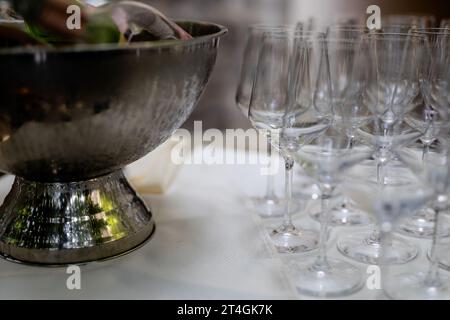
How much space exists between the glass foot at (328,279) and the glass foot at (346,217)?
138 millimetres

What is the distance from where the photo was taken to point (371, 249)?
0.68 m

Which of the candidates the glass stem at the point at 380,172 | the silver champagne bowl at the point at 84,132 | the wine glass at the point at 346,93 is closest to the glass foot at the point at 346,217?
the wine glass at the point at 346,93

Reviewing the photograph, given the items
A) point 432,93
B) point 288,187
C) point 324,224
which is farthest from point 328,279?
point 432,93

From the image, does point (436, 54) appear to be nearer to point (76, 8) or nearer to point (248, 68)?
point (248, 68)

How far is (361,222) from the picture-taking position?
2.57ft

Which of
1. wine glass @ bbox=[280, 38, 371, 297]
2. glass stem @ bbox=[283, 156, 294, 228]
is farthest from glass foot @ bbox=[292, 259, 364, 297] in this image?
glass stem @ bbox=[283, 156, 294, 228]

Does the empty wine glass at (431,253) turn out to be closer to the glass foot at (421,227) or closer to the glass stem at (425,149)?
the glass stem at (425,149)

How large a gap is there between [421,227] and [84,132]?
1.49 ft

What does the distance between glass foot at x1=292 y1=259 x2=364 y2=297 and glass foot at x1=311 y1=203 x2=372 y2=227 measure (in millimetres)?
138

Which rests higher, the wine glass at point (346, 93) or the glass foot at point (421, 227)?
the wine glass at point (346, 93)

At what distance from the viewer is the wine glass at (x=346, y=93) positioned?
67 centimetres

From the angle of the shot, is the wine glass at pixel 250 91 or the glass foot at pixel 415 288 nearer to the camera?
the glass foot at pixel 415 288

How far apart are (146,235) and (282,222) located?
0.18 meters

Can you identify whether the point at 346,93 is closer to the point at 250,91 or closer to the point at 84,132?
the point at 250,91
